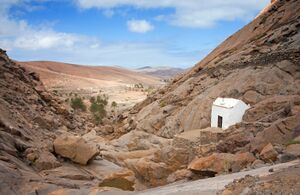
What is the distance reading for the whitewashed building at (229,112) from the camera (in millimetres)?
18547

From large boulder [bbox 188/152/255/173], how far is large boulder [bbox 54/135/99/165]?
6.92 m

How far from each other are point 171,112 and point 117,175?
1238 centimetres

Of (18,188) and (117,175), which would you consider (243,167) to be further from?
(18,188)

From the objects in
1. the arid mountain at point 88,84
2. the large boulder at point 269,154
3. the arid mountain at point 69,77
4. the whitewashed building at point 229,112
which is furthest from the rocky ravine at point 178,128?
the arid mountain at point 69,77

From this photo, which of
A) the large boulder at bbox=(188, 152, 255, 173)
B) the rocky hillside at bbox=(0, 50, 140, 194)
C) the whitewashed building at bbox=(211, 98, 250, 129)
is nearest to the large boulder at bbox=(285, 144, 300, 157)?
the large boulder at bbox=(188, 152, 255, 173)

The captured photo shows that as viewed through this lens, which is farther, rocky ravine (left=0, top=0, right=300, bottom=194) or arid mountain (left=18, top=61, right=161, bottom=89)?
arid mountain (left=18, top=61, right=161, bottom=89)

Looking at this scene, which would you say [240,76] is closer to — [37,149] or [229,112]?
[229,112]

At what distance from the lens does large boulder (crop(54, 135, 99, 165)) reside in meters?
16.5

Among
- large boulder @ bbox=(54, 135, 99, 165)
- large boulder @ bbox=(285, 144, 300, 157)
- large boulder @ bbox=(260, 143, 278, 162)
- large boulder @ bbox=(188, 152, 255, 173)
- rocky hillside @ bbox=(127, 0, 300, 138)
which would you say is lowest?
large boulder @ bbox=(54, 135, 99, 165)

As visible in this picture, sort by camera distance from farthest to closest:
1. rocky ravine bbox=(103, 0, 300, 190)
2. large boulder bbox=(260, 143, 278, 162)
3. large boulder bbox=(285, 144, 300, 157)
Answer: rocky ravine bbox=(103, 0, 300, 190) < large boulder bbox=(260, 143, 278, 162) < large boulder bbox=(285, 144, 300, 157)

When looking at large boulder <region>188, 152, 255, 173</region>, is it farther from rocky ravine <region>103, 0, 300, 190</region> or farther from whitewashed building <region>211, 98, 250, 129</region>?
whitewashed building <region>211, 98, 250, 129</region>

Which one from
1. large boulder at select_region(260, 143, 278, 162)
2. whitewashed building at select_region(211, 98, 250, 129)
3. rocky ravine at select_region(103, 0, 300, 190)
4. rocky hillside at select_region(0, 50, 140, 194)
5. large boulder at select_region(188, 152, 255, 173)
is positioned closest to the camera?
large boulder at select_region(260, 143, 278, 162)

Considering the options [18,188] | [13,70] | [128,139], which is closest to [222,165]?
[18,188]

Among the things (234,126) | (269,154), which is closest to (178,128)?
(234,126)
